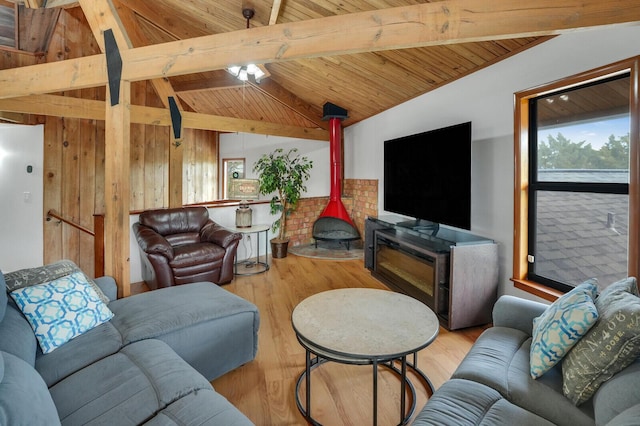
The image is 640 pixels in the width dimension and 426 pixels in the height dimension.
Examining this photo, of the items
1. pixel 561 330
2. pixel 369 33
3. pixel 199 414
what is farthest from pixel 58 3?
pixel 561 330

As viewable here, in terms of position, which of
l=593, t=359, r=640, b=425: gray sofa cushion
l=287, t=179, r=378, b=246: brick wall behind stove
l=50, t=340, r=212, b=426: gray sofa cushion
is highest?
l=287, t=179, r=378, b=246: brick wall behind stove

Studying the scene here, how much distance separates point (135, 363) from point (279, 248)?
3725 millimetres

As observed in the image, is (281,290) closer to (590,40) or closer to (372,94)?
(372,94)

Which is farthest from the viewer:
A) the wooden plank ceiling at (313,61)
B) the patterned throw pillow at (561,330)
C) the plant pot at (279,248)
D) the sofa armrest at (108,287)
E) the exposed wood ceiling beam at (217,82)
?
the exposed wood ceiling beam at (217,82)

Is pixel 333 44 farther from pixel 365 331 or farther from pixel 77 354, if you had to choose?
pixel 77 354

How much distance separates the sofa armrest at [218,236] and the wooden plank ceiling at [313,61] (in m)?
2.28

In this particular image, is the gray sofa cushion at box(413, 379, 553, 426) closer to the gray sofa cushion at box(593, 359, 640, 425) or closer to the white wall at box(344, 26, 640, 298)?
the gray sofa cushion at box(593, 359, 640, 425)

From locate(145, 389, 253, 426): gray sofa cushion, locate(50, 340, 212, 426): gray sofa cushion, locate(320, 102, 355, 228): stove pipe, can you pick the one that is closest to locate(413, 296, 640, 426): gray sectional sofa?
locate(145, 389, 253, 426): gray sofa cushion

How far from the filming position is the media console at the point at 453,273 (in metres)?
2.69

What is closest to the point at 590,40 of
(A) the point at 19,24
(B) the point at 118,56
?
(B) the point at 118,56

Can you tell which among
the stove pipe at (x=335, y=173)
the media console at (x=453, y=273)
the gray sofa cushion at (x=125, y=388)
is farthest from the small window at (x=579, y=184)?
the stove pipe at (x=335, y=173)

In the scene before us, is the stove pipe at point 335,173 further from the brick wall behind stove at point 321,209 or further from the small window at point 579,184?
the small window at point 579,184

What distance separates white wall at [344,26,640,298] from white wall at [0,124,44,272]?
5127 millimetres

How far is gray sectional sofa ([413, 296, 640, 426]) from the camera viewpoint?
3.51ft
